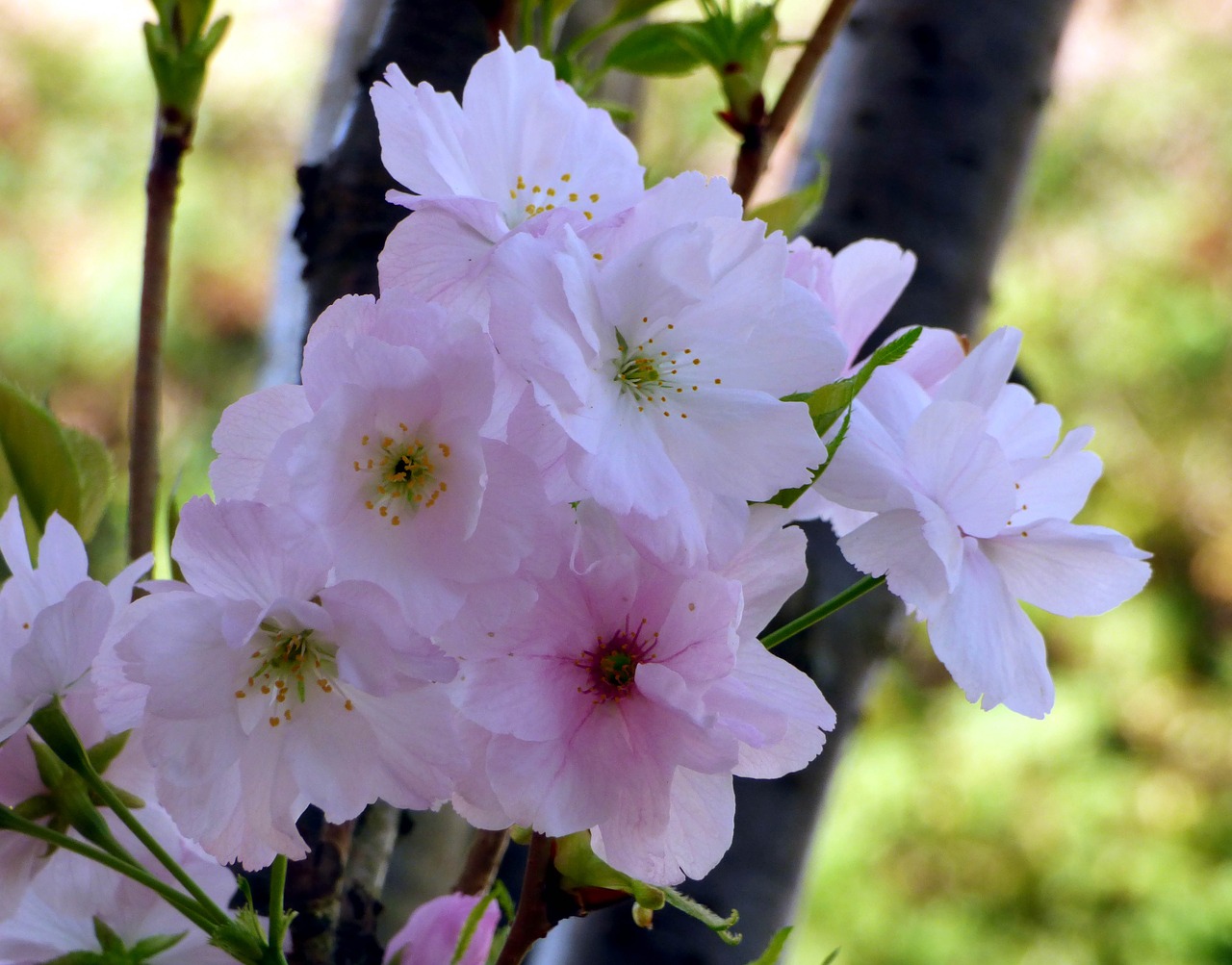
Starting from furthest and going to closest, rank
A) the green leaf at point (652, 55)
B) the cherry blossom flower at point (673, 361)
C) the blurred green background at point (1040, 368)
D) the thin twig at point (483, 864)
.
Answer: the blurred green background at point (1040, 368)
the green leaf at point (652, 55)
the thin twig at point (483, 864)
the cherry blossom flower at point (673, 361)

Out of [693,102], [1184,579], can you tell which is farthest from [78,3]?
[1184,579]

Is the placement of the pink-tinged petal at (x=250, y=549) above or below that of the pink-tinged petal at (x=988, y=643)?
above

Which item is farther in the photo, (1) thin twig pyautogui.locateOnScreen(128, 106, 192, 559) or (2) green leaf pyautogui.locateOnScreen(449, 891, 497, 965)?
(1) thin twig pyautogui.locateOnScreen(128, 106, 192, 559)

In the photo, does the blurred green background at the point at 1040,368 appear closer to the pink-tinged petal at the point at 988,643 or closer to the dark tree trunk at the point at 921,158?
the dark tree trunk at the point at 921,158

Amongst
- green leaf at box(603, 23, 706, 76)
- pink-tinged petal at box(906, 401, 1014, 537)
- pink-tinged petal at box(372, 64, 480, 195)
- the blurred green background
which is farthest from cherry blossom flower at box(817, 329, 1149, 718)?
the blurred green background

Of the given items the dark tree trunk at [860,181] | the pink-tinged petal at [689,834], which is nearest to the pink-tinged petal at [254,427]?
the pink-tinged petal at [689,834]

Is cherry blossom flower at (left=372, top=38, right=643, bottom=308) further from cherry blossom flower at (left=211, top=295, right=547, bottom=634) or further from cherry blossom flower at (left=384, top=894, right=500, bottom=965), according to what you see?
cherry blossom flower at (left=384, top=894, right=500, bottom=965)
